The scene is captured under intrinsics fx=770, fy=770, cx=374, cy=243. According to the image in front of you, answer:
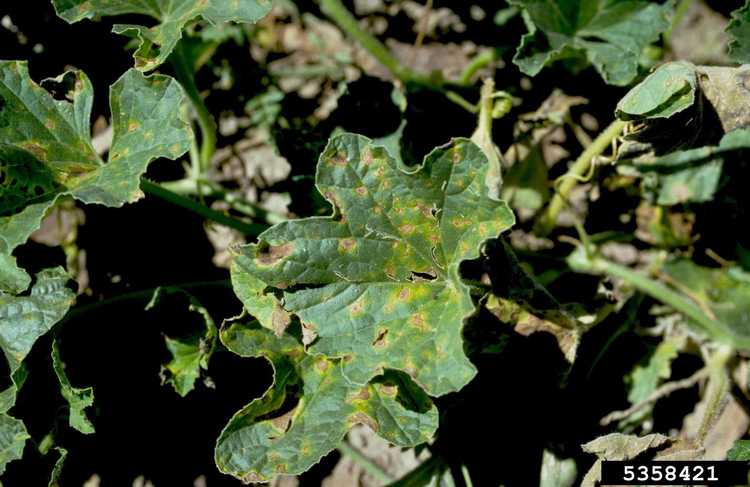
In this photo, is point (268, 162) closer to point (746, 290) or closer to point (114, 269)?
point (114, 269)

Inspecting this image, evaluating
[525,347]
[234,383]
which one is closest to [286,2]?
[234,383]

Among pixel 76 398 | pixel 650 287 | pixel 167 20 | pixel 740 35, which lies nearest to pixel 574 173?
pixel 650 287

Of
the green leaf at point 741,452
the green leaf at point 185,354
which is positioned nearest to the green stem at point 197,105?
the green leaf at point 185,354

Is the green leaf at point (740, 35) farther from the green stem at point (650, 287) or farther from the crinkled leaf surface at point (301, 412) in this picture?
the crinkled leaf surface at point (301, 412)

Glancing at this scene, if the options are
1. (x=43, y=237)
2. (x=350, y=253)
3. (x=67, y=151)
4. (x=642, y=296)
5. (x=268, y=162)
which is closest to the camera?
(x=350, y=253)

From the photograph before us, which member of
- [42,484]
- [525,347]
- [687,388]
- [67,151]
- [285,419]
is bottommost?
[42,484]

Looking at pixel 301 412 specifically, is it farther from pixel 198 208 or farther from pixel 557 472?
pixel 557 472

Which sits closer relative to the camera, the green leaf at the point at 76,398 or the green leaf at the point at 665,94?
the green leaf at the point at 665,94

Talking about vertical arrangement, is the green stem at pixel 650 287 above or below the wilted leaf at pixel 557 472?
above
